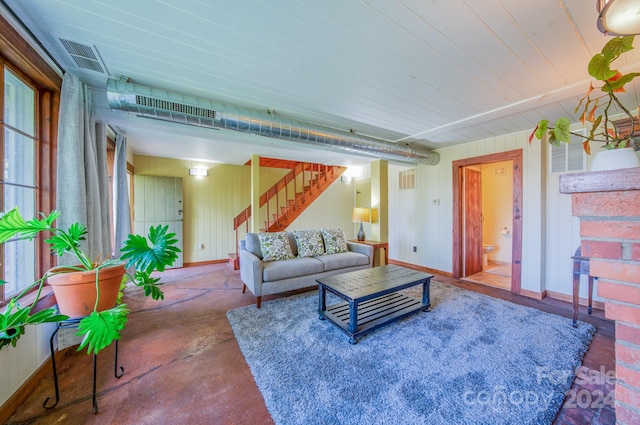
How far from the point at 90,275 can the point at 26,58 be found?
1470mm

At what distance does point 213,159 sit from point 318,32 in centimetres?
417

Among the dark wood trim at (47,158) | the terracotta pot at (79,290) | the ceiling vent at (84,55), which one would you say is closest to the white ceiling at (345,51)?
the ceiling vent at (84,55)

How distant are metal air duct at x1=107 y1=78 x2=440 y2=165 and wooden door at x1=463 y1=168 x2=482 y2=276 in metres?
2.03

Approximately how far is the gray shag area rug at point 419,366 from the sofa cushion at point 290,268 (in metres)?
0.42

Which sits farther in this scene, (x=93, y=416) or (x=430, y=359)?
(x=430, y=359)

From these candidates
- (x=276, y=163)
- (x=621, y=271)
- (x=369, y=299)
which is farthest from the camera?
(x=276, y=163)

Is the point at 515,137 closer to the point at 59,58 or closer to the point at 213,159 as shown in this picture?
the point at 59,58

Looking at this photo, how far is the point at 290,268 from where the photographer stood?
117 inches

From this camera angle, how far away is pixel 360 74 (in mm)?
1947

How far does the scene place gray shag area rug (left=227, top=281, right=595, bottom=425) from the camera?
1.37 meters

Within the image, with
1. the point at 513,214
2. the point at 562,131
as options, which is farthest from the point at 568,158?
the point at 562,131

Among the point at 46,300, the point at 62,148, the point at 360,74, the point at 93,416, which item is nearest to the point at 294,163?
the point at 360,74

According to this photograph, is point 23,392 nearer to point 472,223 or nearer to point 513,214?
point 513,214

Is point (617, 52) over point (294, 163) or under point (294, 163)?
under
